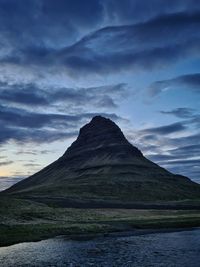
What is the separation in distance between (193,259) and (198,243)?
18.4 meters

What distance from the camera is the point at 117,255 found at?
61406 mm

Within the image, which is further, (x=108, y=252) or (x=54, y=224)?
(x=54, y=224)

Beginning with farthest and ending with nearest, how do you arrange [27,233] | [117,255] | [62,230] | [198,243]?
[62,230]
[27,233]
[198,243]
[117,255]

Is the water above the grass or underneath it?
underneath

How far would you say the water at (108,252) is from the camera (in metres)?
54.7

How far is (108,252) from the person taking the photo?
211ft

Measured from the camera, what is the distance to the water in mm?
54688

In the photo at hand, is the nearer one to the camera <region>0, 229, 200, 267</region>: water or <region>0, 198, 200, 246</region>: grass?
<region>0, 229, 200, 267</region>: water

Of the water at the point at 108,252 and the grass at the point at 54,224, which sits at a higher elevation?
the grass at the point at 54,224

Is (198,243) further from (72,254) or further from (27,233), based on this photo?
(27,233)

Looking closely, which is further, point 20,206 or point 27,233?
point 20,206

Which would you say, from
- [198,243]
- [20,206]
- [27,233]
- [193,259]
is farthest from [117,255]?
[20,206]

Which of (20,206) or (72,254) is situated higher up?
(20,206)

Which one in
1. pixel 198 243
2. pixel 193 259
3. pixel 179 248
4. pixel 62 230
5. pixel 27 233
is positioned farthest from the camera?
pixel 62 230
